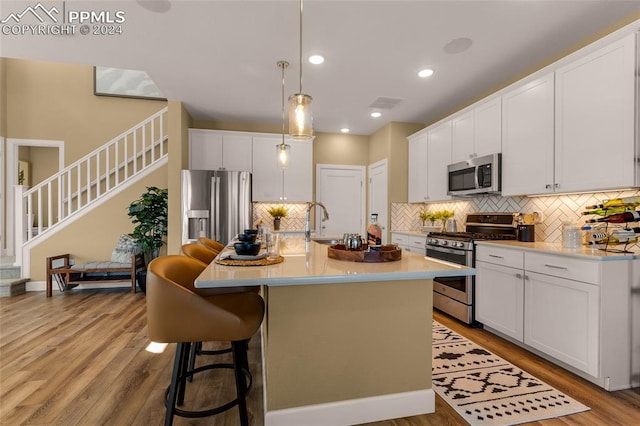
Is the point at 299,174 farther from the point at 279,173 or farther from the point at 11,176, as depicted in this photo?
the point at 11,176

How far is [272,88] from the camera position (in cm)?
398

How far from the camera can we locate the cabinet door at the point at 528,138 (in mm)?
2822

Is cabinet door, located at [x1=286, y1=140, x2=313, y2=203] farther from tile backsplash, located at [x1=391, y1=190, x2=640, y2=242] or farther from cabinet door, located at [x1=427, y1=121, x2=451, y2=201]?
tile backsplash, located at [x1=391, y1=190, x2=640, y2=242]

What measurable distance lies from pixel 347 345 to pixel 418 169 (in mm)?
3857

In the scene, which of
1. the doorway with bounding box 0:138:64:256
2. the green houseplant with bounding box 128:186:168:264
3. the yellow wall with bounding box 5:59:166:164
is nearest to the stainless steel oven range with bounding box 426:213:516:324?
the green houseplant with bounding box 128:186:168:264

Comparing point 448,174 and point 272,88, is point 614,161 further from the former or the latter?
point 272,88

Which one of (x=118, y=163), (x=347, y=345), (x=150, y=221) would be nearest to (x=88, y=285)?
(x=150, y=221)

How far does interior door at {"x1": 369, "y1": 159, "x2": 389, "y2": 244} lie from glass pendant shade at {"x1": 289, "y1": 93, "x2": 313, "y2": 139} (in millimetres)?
3389

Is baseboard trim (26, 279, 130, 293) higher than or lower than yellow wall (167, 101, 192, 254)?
lower

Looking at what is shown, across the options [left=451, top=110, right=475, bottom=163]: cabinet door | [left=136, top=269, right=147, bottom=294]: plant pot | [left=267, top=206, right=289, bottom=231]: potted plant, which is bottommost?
[left=136, top=269, right=147, bottom=294]: plant pot

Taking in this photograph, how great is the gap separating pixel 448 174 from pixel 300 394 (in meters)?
3.48

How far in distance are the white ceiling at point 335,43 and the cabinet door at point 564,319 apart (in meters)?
2.11

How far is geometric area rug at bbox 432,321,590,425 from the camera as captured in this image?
6.02 ft

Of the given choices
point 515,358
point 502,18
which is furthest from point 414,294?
point 502,18
